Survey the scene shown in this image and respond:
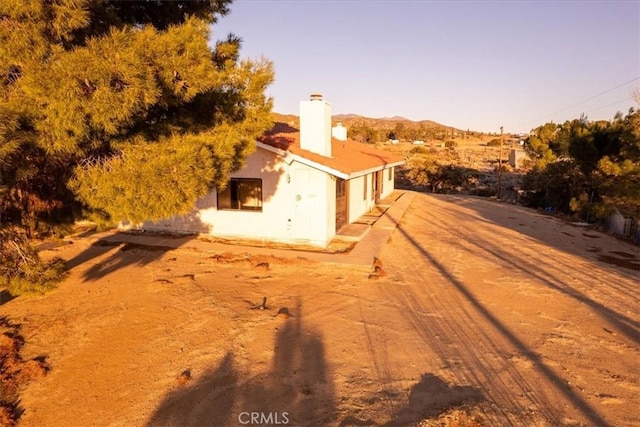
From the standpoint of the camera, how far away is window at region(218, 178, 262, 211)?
12754 mm

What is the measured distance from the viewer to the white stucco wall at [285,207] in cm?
1202

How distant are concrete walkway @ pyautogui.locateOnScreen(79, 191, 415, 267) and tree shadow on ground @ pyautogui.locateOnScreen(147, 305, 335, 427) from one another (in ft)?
15.9

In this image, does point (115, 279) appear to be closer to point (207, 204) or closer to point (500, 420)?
point (207, 204)

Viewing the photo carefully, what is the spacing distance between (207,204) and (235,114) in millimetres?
6819

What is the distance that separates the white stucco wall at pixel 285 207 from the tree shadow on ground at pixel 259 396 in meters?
6.31

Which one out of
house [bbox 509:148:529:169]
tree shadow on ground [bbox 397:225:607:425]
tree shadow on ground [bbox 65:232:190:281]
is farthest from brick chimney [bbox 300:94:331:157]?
house [bbox 509:148:529:169]

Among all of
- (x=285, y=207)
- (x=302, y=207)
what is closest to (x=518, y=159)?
(x=302, y=207)

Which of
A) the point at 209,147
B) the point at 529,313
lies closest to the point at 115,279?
the point at 209,147

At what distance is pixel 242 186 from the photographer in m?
12.9

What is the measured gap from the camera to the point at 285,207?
40.6 ft

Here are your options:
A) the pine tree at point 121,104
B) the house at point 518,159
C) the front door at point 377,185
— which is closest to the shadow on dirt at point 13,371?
the pine tree at point 121,104

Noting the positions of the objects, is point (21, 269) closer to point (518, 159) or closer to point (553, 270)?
point (553, 270)

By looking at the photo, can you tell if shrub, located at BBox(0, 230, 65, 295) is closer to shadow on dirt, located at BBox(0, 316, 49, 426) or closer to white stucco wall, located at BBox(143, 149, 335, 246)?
shadow on dirt, located at BBox(0, 316, 49, 426)

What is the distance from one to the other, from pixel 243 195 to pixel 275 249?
2322mm
